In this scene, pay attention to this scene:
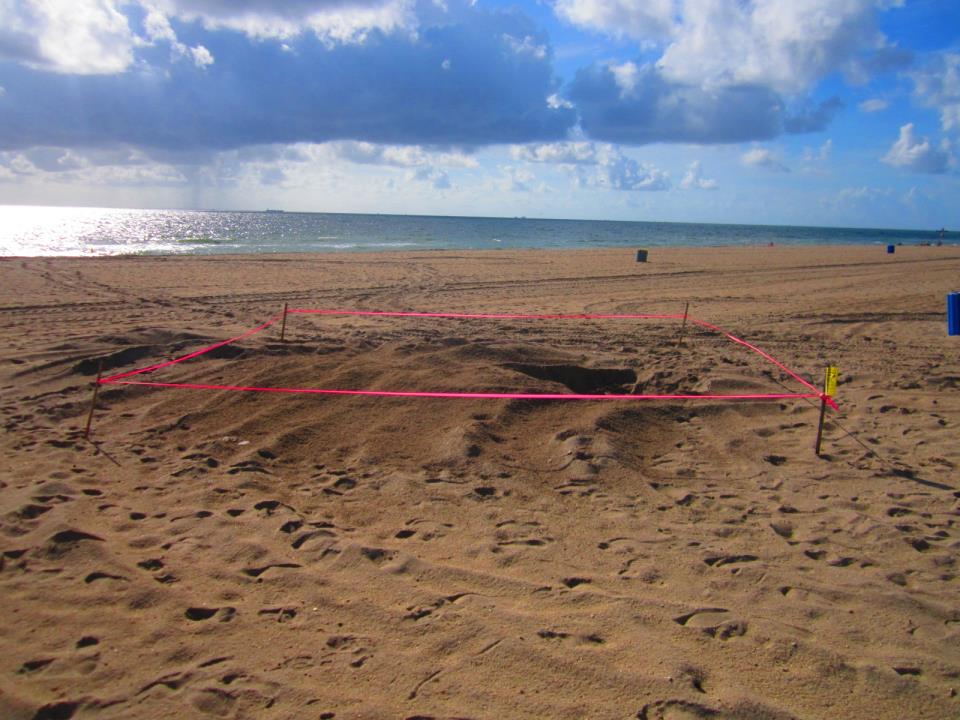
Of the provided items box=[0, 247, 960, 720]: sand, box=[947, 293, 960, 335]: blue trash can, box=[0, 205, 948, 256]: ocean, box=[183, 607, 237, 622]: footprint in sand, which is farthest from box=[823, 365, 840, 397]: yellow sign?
box=[0, 205, 948, 256]: ocean

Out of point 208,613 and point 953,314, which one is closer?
point 208,613

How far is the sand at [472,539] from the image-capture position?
102 inches

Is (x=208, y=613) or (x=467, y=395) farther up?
(x=467, y=395)

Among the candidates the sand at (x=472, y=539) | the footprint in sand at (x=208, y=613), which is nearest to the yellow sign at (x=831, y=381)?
the sand at (x=472, y=539)

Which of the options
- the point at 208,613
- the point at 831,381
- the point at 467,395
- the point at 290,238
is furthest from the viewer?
the point at 290,238

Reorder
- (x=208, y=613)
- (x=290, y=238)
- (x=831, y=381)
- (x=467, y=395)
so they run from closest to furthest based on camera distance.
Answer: (x=208, y=613) < (x=831, y=381) < (x=467, y=395) < (x=290, y=238)

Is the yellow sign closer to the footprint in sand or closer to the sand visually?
the sand

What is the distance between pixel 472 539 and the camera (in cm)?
375

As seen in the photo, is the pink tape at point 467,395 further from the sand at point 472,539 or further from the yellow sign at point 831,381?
the yellow sign at point 831,381

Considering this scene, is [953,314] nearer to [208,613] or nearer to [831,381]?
[831,381]

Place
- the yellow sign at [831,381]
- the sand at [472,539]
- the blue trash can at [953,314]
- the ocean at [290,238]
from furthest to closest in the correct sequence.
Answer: the ocean at [290,238] → the blue trash can at [953,314] → the yellow sign at [831,381] → the sand at [472,539]

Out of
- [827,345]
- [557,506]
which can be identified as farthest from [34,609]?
[827,345]

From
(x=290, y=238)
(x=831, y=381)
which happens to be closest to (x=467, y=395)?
(x=831, y=381)

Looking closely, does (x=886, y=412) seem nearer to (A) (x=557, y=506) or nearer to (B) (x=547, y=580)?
(A) (x=557, y=506)
